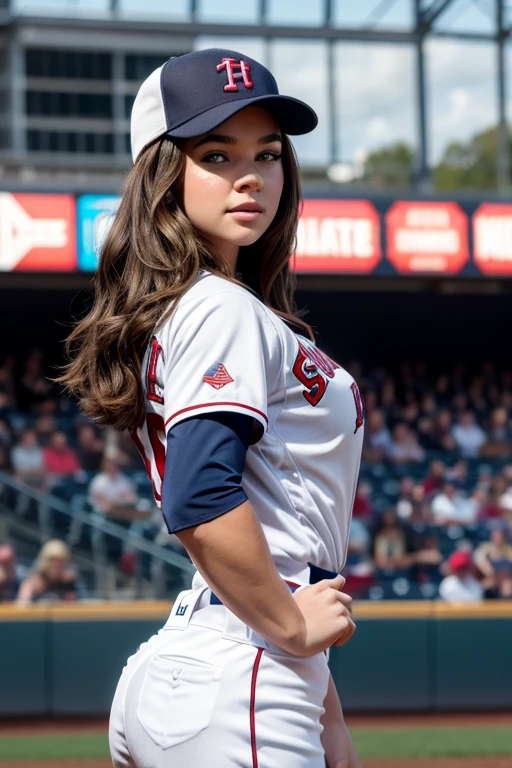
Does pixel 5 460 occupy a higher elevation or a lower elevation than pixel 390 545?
higher

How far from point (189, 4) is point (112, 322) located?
1324 centimetres

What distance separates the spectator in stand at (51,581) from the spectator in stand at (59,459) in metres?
1.29

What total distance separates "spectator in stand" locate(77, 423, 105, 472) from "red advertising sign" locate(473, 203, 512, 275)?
425cm

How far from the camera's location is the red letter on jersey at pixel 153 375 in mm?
1366

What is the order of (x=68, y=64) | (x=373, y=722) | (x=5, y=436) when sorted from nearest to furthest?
1. (x=373, y=722)
2. (x=5, y=436)
3. (x=68, y=64)

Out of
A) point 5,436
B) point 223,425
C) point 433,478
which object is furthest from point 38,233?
point 223,425

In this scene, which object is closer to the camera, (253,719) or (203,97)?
(253,719)

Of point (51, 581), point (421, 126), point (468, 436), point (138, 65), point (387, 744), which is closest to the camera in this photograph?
point (387, 744)

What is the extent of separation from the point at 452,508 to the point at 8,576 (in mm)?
4206

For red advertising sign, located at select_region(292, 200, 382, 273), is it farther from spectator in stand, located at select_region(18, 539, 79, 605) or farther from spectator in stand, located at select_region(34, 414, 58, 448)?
spectator in stand, located at select_region(18, 539, 79, 605)

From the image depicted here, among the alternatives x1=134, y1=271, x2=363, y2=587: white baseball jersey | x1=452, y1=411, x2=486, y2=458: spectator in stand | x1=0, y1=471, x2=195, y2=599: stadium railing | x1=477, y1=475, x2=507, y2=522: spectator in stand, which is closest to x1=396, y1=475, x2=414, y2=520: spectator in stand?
x1=477, y1=475, x2=507, y2=522: spectator in stand

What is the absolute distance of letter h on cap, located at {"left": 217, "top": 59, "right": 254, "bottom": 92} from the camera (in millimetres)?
1387

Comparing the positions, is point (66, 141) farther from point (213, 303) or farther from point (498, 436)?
point (213, 303)

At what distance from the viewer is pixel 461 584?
9016 millimetres
